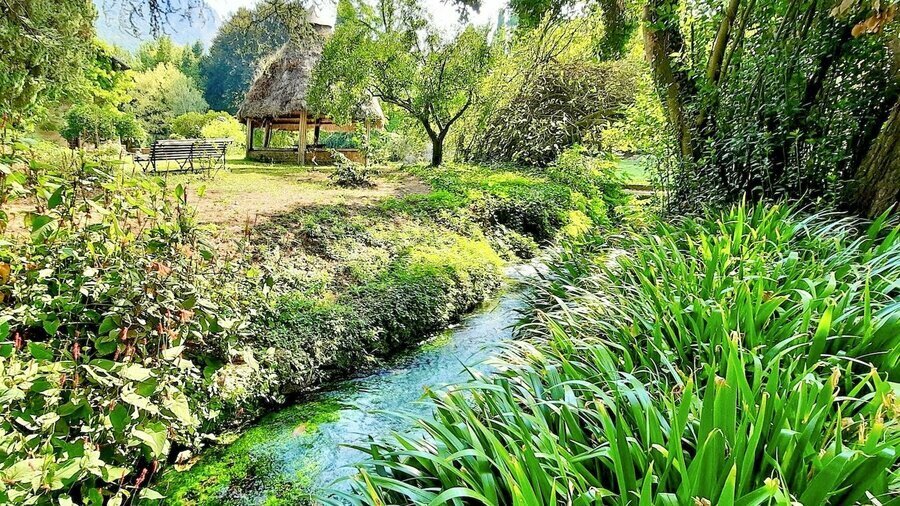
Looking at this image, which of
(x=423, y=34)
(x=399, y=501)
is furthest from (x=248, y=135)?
(x=399, y=501)

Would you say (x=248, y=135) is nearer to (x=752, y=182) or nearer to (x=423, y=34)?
(x=423, y=34)

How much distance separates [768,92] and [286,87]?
12.9 m

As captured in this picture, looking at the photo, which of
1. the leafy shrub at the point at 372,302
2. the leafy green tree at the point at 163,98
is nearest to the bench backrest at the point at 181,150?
the leafy shrub at the point at 372,302

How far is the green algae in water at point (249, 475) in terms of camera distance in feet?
8.05

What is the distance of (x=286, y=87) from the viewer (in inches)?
525

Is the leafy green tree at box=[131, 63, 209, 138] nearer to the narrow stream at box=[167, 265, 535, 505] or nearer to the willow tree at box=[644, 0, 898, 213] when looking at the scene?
the narrow stream at box=[167, 265, 535, 505]

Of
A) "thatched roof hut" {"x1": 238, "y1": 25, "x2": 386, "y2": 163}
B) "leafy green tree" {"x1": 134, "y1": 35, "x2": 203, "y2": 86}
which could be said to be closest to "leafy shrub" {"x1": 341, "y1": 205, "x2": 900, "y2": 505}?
"thatched roof hut" {"x1": 238, "y1": 25, "x2": 386, "y2": 163}

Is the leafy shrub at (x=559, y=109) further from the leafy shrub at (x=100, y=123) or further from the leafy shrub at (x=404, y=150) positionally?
the leafy shrub at (x=100, y=123)

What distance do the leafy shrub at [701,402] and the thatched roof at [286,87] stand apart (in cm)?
1190

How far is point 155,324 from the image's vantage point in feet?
7.98

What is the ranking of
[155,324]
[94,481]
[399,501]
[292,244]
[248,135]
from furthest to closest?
[248,135], [292,244], [155,324], [94,481], [399,501]

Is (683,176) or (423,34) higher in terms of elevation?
(423,34)

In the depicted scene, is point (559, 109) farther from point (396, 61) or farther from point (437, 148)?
point (396, 61)

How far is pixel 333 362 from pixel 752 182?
4.10m
